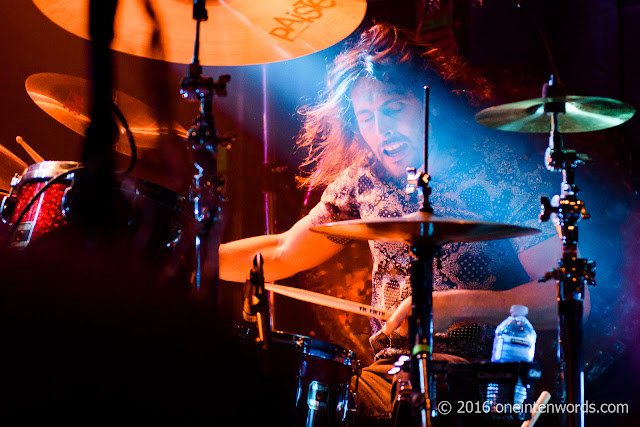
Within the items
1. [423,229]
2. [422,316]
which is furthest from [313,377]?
[423,229]

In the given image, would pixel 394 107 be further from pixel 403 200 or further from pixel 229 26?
pixel 229 26

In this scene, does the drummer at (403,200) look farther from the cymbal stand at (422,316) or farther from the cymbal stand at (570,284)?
the cymbal stand at (422,316)

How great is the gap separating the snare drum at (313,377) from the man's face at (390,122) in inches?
43.0

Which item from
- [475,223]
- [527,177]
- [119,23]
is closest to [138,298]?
[475,223]

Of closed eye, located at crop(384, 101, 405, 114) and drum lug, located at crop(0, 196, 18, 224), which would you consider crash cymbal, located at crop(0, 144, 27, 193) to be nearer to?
drum lug, located at crop(0, 196, 18, 224)

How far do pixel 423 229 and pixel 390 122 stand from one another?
1256 millimetres

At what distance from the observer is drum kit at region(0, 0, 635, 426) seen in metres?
1.54

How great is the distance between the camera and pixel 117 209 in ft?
5.19

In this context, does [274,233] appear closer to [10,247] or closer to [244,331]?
[244,331]

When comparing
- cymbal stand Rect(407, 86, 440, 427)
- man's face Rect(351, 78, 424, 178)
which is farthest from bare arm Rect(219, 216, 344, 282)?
cymbal stand Rect(407, 86, 440, 427)

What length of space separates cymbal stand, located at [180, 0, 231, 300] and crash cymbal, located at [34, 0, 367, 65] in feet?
1.04

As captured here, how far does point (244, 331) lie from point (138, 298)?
1.45 ft

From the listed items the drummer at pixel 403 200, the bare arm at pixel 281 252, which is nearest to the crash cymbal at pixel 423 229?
the drummer at pixel 403 200

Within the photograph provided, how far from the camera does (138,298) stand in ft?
4.50
